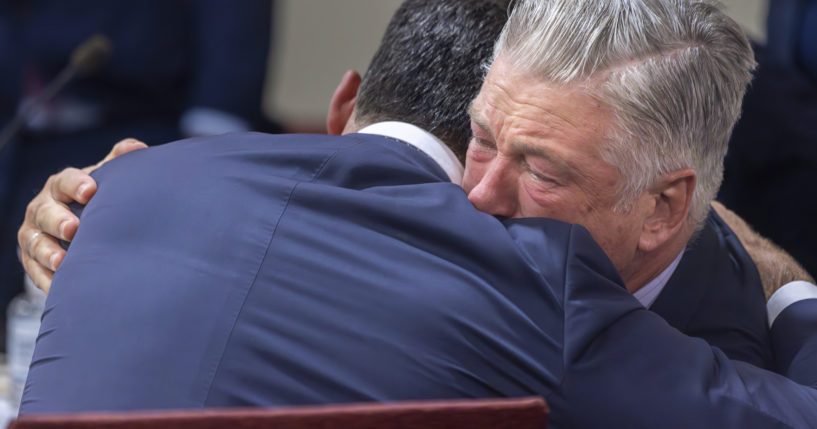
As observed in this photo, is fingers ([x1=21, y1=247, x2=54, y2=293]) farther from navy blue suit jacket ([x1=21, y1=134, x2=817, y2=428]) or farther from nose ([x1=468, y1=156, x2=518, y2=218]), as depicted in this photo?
nose ([x1=468, y1=156, x2=518, y2=218])

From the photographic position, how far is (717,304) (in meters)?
1.28

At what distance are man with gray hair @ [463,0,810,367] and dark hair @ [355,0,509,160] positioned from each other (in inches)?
2.4

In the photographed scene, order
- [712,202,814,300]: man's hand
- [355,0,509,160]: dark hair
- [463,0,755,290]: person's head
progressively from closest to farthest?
[463,0,755,290]: person's head → [355,0,509,160]: dark hair → [712,202,814,300]: man's hand

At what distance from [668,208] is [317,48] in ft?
9.51

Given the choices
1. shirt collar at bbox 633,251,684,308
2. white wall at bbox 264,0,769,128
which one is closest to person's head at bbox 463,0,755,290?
shirt collar at bbox 633,251,684,308

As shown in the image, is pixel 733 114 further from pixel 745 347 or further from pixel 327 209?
pixel 327 209

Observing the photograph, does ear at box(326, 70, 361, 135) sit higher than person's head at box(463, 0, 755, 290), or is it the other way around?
person's head at box(463, 0, 755, 290)

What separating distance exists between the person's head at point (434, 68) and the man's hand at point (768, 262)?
464 mm

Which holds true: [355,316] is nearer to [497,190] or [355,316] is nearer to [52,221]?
[497,190]

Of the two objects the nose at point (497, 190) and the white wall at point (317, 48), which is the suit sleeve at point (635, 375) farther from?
the white wall at point (317, 48)

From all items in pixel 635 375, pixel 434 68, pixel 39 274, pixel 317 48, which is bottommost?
pixel 317 48

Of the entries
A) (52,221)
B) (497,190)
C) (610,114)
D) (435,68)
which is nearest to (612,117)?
(610,114)

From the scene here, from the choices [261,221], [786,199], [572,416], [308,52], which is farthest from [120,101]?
[572,416]

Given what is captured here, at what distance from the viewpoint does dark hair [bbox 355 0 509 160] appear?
4.06 ft
